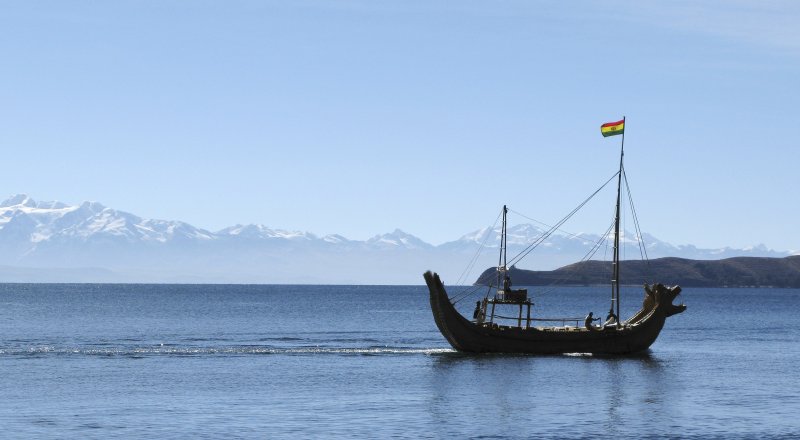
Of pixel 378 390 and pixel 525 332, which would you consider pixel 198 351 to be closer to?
pixel 525 332

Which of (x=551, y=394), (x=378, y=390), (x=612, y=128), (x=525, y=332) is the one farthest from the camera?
(x=612, y=128)

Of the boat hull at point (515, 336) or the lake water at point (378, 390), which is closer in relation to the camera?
the lake water at point (378, 390)

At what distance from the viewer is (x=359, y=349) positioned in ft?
320

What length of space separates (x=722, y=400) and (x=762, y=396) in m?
3.29

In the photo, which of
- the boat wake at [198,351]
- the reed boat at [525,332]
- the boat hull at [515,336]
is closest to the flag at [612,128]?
the reed boat at [525,332]

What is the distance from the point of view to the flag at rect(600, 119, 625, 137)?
298 feet

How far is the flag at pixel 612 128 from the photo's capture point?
3573 inches

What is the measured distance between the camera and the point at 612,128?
91125 millimetres

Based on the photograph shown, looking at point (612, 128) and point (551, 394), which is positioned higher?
point (612, 128)

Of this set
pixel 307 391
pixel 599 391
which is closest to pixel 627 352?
pixel 599 391

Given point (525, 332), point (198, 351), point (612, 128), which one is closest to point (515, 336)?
point (525, 332)

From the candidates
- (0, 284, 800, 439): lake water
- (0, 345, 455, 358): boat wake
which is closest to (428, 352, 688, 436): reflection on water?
(0, 284, 800, 439): lake water

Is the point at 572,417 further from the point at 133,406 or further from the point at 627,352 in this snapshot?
the point at 627,352

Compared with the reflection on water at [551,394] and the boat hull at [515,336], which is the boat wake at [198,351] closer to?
the boat hull at [515,336]
